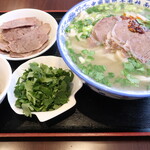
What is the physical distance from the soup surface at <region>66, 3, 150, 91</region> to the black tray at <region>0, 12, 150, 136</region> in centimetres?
26

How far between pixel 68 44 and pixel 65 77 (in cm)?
24

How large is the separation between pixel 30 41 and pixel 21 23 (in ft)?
0.95

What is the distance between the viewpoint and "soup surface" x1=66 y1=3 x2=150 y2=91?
3.99 ft

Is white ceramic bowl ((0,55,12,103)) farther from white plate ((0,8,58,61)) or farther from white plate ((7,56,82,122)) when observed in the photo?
white plate ((0,8,58,61))

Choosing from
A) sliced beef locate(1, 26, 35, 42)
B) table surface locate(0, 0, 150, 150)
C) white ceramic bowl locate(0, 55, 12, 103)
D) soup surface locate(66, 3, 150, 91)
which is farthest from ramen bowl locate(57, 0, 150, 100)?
sliced beef locate(1, 26, 35, 42)


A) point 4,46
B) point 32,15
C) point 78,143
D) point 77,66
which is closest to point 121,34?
point 77,66

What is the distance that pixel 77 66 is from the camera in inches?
50.3

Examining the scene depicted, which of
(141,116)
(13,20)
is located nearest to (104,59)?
(141,116)

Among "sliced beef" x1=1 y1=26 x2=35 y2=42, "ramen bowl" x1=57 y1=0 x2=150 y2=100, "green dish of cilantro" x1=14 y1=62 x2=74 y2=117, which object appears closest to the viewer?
"ramen bowl" x1=57 y1=0 x2=150 y2=100

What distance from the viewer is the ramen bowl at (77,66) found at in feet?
3.58

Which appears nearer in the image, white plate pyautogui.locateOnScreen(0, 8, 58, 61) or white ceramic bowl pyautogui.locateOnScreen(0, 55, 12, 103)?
white ceramic bowl pyautogui.locateOnScreen(0, 55, 12, 103)

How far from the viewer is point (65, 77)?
1465 mm

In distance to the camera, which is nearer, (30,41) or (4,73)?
(4,73)

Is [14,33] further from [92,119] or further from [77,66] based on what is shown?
[92,119]
